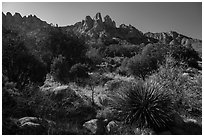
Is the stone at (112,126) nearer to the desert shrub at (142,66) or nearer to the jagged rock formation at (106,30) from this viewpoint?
the desert shrub at (142,66)

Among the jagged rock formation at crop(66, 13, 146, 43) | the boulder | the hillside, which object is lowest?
the boulder

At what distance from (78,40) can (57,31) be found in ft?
12.0

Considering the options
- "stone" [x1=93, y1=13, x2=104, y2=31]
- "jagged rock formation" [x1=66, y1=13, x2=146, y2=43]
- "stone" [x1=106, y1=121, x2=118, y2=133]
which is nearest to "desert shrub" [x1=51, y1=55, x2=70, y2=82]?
"stone" [x1=106, y1=121, x2=118, y2=133]

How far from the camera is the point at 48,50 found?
113 ft

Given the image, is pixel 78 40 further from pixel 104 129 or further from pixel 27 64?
pixel 104 129

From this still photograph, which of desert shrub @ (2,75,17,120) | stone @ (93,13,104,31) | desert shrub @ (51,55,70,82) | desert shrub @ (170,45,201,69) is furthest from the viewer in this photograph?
stone @ (93,13,104,31)

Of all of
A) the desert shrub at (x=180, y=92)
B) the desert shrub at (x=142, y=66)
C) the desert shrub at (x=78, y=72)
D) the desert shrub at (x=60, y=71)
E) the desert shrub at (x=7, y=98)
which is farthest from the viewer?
the desert shrub at (x=142, y=66)

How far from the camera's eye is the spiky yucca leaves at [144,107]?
1105 cm

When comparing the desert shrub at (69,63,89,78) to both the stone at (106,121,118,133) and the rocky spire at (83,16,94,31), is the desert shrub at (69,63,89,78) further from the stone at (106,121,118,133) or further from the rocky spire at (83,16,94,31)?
the rocky spire at (83,16,94,31)

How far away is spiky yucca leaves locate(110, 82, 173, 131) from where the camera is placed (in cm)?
1105

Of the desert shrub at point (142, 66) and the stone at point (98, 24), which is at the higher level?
the stone at point (98, 24)

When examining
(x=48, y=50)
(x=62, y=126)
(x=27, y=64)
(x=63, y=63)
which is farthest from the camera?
(x=48, y=50)

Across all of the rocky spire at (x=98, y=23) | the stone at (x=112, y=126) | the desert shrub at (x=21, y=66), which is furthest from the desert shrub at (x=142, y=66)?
the rocky spire at (x=98, y=23)

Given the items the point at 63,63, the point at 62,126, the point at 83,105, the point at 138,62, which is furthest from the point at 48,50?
the point at 62,126
